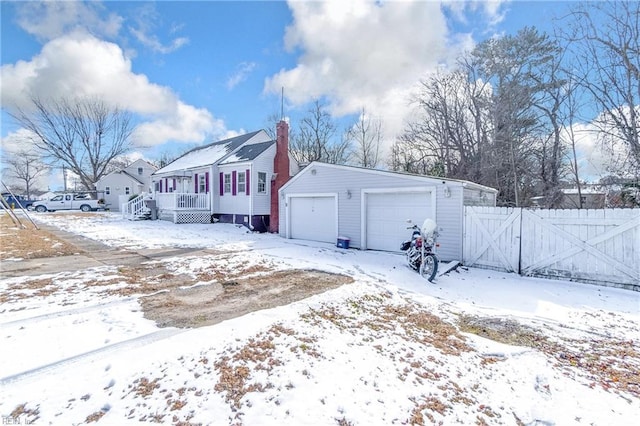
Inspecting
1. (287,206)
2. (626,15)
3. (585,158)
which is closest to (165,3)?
(287,206)

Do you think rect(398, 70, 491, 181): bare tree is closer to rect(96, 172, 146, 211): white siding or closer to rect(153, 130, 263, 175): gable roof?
rect(153, 130, 263, 175): gable roof

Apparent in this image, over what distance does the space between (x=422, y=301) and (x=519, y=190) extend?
11.8m

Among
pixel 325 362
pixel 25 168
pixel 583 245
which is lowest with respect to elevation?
pixel 325 362

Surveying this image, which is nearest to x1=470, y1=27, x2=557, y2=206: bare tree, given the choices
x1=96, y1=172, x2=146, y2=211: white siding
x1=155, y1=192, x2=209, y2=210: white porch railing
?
x1=155, y1=192, x2=209, y2=210: white porch railing

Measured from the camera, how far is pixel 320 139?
28.5m

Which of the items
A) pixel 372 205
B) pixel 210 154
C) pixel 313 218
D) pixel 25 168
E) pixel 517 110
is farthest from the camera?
pixel 25 168

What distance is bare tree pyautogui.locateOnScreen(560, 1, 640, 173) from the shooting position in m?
7.98

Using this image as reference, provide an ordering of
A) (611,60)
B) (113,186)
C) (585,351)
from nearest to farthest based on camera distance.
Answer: (585,351), (611,60), (113,186)

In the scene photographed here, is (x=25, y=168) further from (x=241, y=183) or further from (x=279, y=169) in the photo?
(x=279, y=169)

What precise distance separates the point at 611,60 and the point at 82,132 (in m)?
46.2

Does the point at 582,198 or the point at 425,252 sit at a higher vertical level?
the point at 582,198

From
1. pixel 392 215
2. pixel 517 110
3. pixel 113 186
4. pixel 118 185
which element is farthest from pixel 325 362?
pixel 113 186

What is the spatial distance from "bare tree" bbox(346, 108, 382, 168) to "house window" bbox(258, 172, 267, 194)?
1216 centimetres

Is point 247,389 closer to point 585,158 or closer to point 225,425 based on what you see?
point 225,425
